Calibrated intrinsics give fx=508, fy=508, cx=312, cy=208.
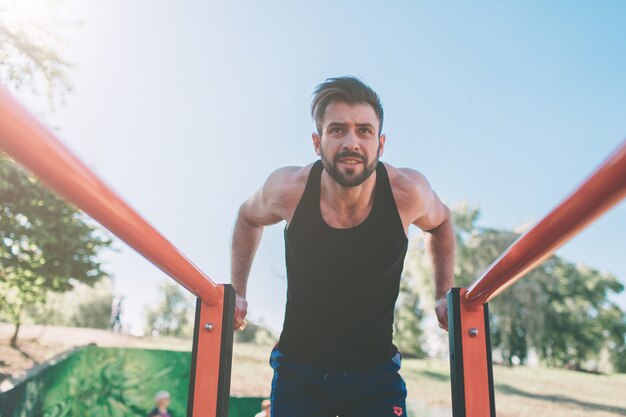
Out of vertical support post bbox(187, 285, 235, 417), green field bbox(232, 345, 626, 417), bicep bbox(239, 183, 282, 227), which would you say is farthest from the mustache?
green field bbox(232, 345, 626, 417)

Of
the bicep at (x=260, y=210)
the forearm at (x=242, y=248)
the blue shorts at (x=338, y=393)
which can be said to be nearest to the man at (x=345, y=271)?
the blue shorts at (x=338, y=393)

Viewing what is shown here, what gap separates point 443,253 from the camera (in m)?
2.25

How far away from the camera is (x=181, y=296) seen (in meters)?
31.5

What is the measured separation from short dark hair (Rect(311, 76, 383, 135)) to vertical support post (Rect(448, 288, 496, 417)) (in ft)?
2.65

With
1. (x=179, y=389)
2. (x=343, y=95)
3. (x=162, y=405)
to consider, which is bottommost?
(x=162, y=405)

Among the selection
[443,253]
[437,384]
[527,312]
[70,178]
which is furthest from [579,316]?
[70,178]

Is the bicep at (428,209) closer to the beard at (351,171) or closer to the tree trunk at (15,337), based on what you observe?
the beard at (351,171)

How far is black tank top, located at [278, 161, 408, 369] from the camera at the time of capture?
194cm

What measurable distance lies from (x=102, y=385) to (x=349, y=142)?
7.40 metres

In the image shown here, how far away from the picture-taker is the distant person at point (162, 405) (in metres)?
6.91

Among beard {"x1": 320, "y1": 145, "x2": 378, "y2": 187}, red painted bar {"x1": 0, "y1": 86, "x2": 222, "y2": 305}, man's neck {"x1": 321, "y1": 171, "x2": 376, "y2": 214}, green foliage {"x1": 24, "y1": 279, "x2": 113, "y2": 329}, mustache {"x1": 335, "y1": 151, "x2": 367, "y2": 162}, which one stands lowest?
red painted bar {"x1": 0, "y1": 86, "x2": 222, "y2": 305}

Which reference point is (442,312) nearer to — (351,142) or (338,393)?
(338,393)

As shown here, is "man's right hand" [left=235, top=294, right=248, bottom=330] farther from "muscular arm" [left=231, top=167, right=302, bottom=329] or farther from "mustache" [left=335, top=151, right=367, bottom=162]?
"mustache" [left=335, top=151, right=367, bottom=162]

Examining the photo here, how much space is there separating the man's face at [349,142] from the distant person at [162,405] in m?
Answer: 6.07
